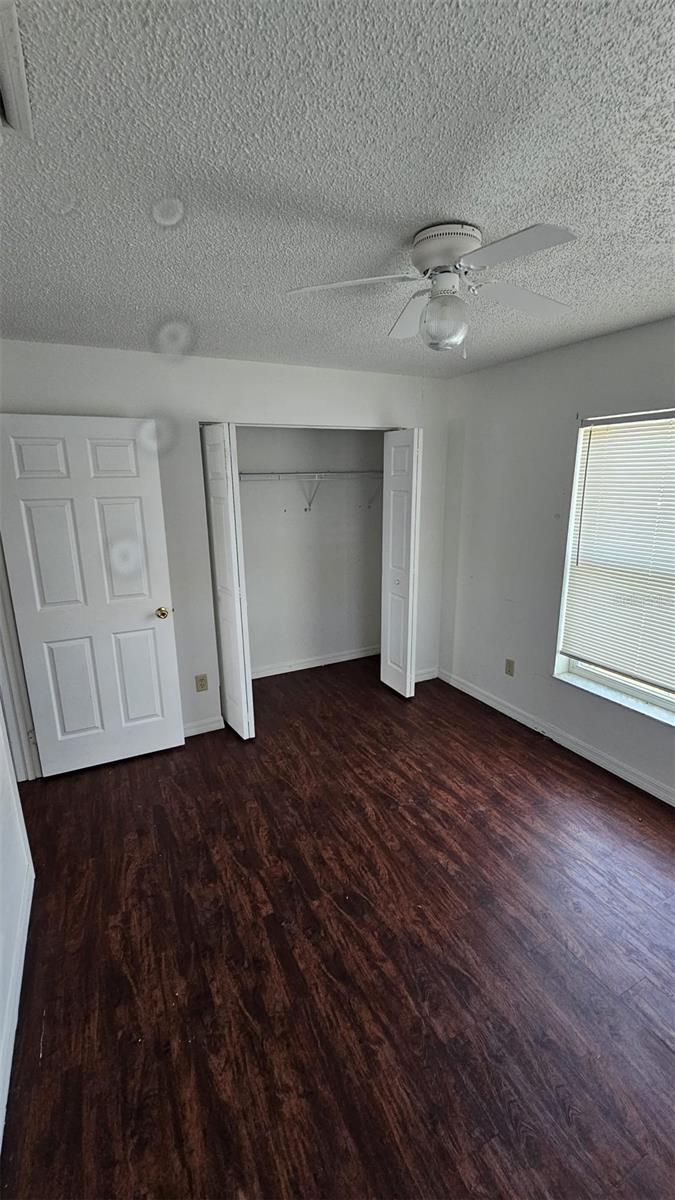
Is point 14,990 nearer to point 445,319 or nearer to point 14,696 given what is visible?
point 14,696

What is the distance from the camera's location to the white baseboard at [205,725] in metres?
3.42

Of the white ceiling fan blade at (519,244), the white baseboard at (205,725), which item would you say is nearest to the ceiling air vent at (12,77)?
the white ceiling fan blade at (519,244)

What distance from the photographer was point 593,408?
2801 mm

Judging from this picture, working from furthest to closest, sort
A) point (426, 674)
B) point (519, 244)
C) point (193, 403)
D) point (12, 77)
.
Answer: point (426, 674)
point (193, 403)
point (519, 244)
point (12, 77)

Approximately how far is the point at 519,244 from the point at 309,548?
10.7 ft

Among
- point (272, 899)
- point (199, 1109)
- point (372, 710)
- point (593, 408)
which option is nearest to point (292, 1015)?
point (199, 1109)

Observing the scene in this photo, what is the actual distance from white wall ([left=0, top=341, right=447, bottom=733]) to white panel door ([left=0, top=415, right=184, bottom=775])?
184 mm

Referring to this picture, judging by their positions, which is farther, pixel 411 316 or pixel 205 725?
pixel 205 725

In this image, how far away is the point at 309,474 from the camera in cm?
421

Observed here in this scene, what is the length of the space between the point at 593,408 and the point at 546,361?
0.47m

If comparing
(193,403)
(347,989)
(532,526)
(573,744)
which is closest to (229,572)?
(193,403)

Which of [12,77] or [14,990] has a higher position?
[12,77]

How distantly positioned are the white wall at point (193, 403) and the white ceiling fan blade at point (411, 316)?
5.06 feet

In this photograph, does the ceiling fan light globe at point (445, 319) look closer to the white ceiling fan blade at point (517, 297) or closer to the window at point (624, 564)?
the white ceiling fan blade at point (517, 297)
